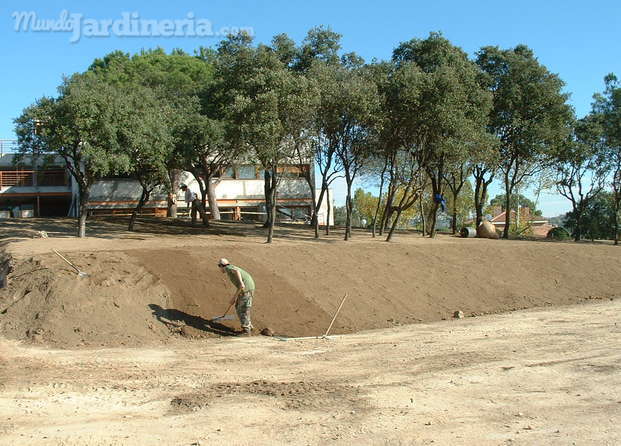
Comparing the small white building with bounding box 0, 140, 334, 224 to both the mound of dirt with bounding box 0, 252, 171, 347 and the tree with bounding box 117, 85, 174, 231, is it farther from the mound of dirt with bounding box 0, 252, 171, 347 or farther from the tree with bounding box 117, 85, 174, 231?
the mound of dirt with bounding box 0, 252, 171, 347

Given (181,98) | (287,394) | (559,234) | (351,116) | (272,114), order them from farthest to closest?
(559,234), (181,98), (351,116), (272,114), (287,394)

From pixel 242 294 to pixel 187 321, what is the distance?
5.02 ft

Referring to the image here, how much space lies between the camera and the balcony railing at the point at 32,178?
3928 centimetres

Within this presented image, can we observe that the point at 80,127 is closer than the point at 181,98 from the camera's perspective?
Yes

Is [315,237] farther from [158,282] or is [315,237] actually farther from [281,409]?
[281,409]

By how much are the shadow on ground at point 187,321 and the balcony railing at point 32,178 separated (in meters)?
29.9

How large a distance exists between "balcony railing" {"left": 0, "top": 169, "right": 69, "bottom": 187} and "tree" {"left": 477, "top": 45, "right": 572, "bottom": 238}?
28582mm

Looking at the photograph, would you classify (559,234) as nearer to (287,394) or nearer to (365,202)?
(365,202)

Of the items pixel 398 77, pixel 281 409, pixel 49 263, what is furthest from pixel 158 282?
pixel 398 77

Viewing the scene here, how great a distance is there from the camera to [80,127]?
20203 mm

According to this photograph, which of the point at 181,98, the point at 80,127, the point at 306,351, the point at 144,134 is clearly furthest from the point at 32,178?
the point at 306,351

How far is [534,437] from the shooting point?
7.03 meters

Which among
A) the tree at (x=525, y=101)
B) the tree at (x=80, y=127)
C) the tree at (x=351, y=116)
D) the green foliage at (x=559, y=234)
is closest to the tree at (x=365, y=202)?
the green foliage at (x=559, y=234)

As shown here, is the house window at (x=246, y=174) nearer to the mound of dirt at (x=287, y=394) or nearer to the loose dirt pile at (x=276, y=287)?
the loose dirt pile at (x=276, y=287)
